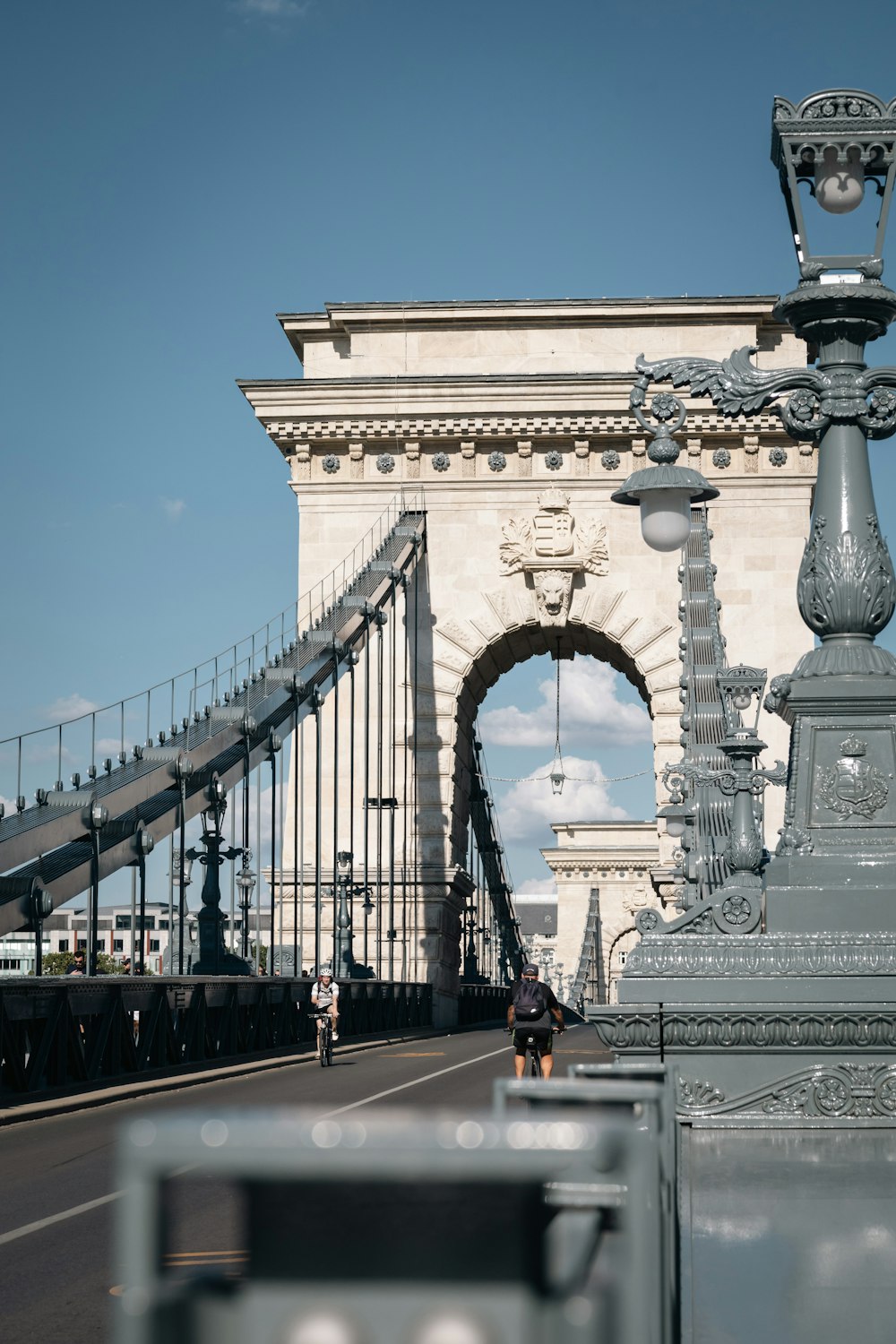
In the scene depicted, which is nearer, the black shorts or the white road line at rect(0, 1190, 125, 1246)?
the white road line at rect(0, 1190, 125, 1246)

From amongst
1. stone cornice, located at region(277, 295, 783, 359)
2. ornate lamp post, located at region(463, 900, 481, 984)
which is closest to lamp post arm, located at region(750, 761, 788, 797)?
stone cornice, located at region(277, 295, 783, 359)

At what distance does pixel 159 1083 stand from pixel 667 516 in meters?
11.9

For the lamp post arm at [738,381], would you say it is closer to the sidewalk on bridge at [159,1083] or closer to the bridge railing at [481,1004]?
the sidewalk on bridge at [159,1083]

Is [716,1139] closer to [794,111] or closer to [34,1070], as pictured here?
[794,111]

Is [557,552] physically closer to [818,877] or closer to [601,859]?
[818,877]

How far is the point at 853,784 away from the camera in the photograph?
910 cm

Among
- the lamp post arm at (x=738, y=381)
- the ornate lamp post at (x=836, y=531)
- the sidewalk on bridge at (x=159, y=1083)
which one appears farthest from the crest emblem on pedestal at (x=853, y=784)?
the sidewalk on bridge at (x=159, y=1083)

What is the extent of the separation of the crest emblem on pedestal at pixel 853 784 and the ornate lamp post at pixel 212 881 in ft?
57.4

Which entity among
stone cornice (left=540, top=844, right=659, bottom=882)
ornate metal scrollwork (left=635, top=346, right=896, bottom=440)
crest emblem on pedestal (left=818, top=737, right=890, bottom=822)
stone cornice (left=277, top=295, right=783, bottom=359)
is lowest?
crest emblem on pedestal (left=818, top=737, right=890, bottom=822)

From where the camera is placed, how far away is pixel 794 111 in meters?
10.1

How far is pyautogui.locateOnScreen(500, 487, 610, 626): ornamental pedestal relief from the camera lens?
44.6 metres

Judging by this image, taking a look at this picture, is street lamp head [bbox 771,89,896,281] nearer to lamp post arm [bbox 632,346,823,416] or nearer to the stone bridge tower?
lamp post arm [bbox 632,346,823,416]

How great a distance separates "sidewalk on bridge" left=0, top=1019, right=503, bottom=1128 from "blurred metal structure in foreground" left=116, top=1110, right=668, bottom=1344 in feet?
49.5

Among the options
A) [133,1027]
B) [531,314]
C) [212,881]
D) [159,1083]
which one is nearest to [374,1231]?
[159,1083]
